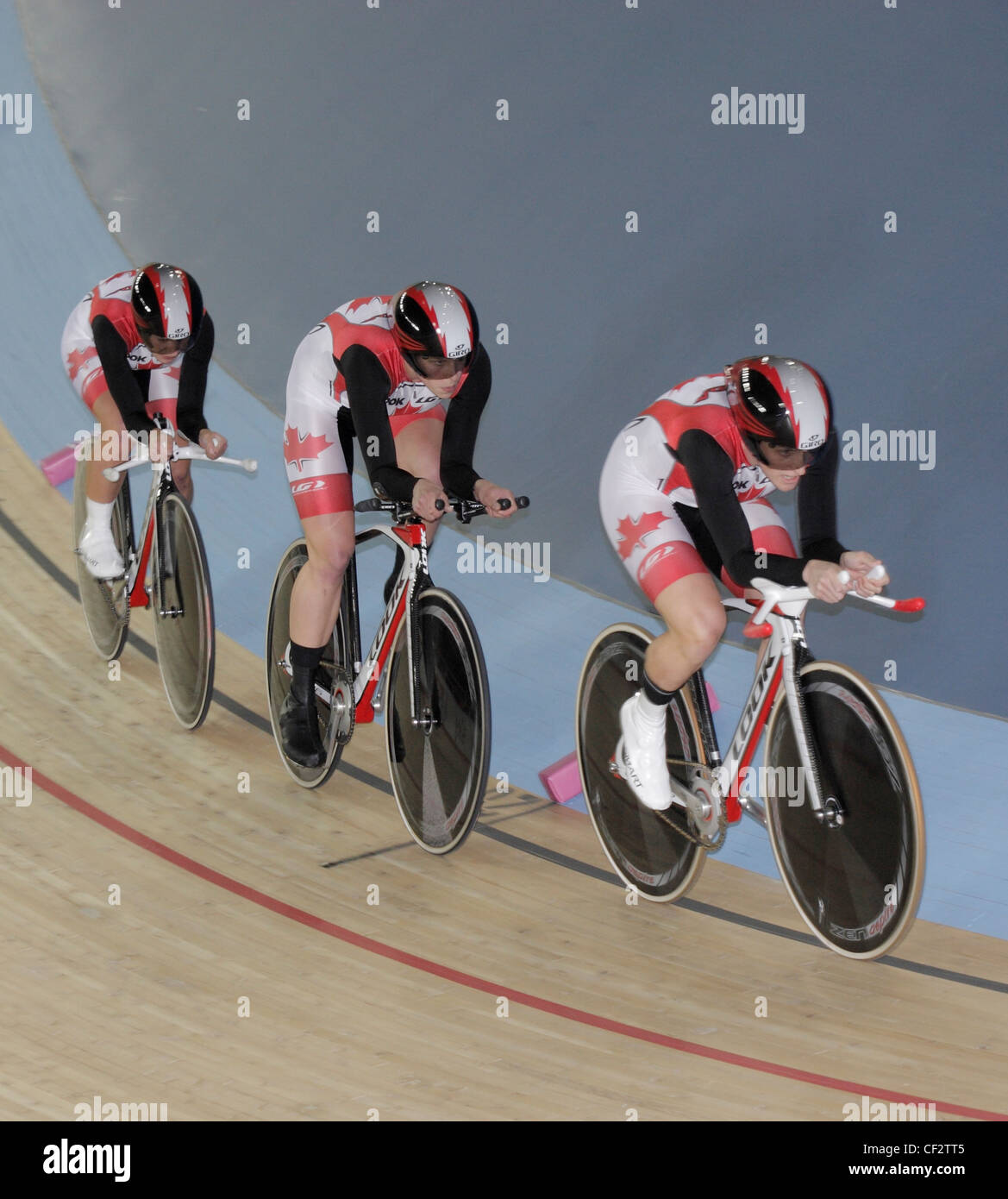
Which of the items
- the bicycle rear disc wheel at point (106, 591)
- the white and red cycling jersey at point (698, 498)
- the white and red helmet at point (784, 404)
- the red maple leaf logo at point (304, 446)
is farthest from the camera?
the bicycle rear disc wheel at point (106, 591)

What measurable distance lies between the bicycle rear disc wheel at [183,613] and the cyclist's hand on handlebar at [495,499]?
1.08 meters

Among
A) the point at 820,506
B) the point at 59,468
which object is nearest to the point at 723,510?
the point at 820,506

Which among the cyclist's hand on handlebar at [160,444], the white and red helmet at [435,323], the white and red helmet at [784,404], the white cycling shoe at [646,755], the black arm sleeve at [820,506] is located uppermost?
the white and red helmet at [435,323]

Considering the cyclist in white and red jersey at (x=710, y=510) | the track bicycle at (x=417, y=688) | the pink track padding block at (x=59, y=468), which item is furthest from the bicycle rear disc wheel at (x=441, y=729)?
the pink track padding block at (x=59, y=468)

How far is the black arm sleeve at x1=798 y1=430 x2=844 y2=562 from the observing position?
2.66 m

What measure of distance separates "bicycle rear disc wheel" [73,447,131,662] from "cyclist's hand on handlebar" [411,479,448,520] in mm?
1586

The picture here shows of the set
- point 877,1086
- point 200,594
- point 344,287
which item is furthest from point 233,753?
point 344,287

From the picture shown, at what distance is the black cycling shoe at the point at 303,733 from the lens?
361 cm

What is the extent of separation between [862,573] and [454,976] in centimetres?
118

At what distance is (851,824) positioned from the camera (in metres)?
2.67

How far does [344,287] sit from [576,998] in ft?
14.6

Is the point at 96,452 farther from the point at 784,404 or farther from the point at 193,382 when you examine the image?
the point at 784,404

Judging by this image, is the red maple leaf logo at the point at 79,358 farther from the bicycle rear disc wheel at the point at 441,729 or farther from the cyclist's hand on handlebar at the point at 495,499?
the cyclist's hand on handlebar at the point at 495,499

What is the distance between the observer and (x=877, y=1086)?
2.40 meters
